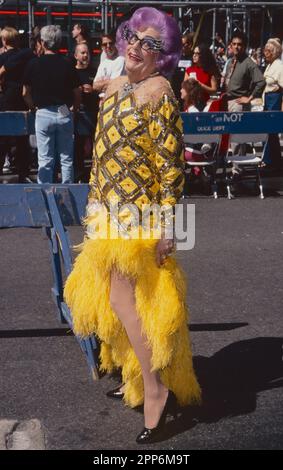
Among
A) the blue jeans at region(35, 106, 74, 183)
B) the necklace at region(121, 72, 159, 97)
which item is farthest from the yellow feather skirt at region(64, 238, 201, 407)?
the blue jeans at region(35, 106, 74, 183)

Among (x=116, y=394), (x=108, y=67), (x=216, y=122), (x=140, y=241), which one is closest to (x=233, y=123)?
(x=216, y=122)

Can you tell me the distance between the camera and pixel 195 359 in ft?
17.2

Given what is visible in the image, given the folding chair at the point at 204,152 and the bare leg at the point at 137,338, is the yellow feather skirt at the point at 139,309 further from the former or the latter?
the folding chair at the point at 204,152

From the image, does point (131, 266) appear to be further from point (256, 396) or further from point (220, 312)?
point (220, 312)

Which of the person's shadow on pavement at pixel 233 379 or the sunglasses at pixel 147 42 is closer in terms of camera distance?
the sunglasses at pixel 147 42

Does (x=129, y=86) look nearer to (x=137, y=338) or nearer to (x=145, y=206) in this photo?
(x=145, y=206)

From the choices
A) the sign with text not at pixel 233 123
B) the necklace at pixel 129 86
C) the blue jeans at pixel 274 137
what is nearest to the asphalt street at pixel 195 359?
the necklace at pixel 129 86

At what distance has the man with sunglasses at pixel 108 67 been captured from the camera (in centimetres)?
1112

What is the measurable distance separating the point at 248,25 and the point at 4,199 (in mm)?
11573

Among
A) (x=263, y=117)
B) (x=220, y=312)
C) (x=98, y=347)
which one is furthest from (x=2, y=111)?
(x=98, y=347)

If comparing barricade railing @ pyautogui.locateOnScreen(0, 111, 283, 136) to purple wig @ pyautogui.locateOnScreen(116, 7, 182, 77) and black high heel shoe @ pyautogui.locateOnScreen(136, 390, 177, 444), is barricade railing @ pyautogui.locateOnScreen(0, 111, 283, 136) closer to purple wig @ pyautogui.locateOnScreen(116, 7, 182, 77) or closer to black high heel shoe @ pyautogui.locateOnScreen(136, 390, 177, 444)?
purple wig @ pyautogui.locateOnScreen(116, 7, 182, 77)

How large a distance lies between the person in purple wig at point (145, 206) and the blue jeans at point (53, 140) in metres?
5.46

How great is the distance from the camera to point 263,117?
35.1 feet

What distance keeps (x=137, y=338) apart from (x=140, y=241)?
0.45 meters
